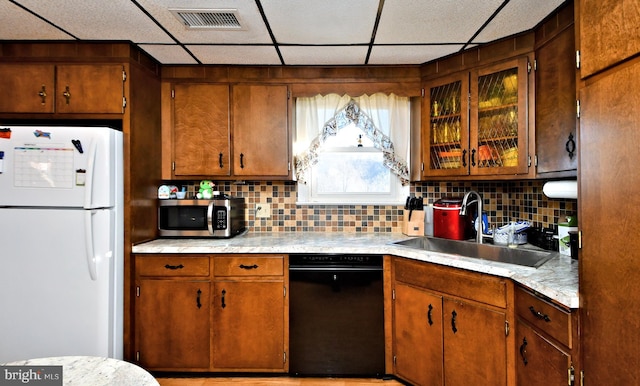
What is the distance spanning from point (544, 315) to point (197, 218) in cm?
218

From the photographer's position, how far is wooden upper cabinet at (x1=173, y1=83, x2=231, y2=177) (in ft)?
8.77

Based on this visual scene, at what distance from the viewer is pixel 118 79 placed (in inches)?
89.5

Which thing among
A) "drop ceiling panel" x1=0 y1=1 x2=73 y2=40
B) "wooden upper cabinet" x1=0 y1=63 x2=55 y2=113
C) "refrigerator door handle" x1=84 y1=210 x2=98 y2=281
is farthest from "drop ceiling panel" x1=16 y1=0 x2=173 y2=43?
"refrigerator door handle" x1=84 y1=210 x2=98 y2=281

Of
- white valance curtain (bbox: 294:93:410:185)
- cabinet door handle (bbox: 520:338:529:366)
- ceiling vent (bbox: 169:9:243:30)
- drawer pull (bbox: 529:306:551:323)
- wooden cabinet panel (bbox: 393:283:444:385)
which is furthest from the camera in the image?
white valance curtain (bbox: 294:93:410:185)

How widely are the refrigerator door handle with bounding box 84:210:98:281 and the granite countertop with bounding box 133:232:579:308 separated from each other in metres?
0.26

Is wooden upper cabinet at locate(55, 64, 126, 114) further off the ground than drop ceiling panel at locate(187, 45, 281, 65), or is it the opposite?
drop ceiling panel at locate(187, 45, 281, 65)

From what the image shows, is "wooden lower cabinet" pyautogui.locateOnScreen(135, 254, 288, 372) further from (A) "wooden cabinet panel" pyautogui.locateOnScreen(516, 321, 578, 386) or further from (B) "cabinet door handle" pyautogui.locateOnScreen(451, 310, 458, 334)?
(A) "wooden cabinet panel" pyautogui.locateOnScreen(516, 321, 578, 386)

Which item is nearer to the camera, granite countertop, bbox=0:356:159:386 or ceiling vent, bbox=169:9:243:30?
granite countertop, bbox=0:356:159:386

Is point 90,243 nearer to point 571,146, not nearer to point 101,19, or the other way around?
point 101,19

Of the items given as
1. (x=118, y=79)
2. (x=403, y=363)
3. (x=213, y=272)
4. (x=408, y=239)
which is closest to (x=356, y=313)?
(x=403, y=363)

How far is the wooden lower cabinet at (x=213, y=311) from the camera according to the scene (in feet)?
7.64

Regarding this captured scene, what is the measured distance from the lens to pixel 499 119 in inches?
87.8

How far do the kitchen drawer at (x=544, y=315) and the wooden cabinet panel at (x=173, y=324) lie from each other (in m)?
1.84
